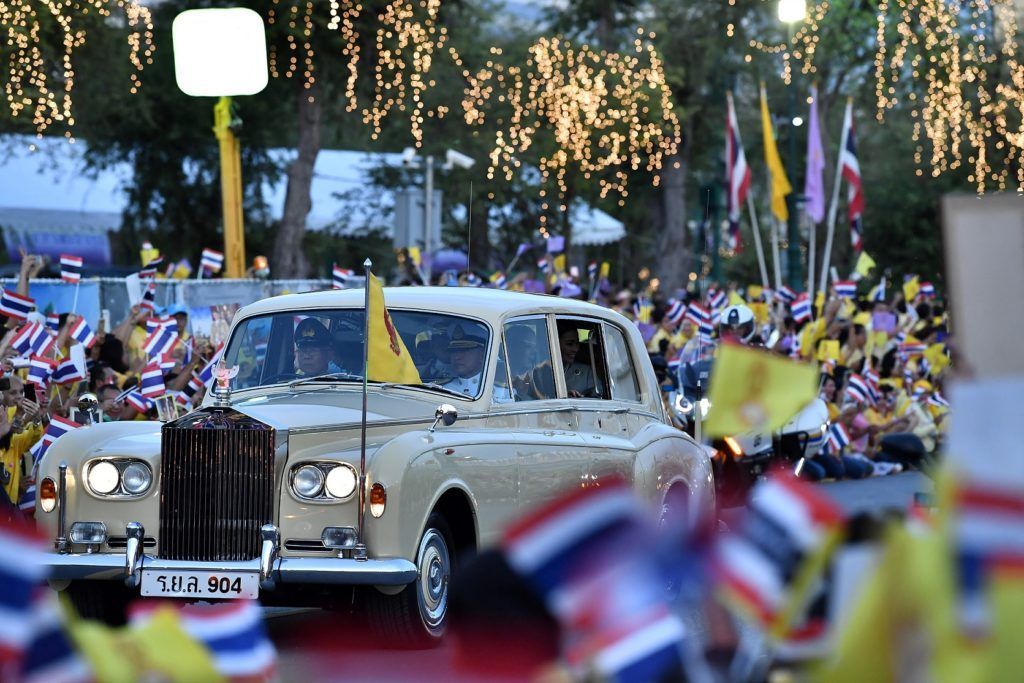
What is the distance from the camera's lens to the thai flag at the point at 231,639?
336 centimetres

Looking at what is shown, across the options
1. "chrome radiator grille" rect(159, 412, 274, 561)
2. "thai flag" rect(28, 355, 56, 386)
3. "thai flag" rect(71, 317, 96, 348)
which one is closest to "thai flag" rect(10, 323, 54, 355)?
"thai flag" rect(28, 355, 56, 386)

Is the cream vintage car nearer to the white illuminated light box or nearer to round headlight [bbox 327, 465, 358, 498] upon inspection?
round headlight [bbox 327, 465, 358, 498]

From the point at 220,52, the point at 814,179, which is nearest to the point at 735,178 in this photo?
the point at 814,179

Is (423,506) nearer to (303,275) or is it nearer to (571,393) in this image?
(571,393)

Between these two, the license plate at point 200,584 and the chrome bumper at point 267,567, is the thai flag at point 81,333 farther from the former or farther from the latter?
the license plate at point 200,584

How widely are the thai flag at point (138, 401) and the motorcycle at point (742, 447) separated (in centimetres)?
437

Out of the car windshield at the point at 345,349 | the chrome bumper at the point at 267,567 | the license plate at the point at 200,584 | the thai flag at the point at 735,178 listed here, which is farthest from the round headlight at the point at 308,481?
the thai flag at the point at 735,178

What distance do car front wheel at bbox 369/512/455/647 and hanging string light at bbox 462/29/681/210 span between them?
80.8 ft

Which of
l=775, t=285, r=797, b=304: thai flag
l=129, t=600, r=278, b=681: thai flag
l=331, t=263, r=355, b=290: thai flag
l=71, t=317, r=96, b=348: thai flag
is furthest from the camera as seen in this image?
l=775, t=285, r=797, b=304: thai flag

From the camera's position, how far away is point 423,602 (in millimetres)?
9078

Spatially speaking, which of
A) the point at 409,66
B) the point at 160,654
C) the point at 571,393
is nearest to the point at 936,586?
the point at 160,654

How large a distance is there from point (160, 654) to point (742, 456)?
40.4 feet

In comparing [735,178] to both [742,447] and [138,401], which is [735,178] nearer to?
[742,447]

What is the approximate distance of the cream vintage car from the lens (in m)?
8.84
